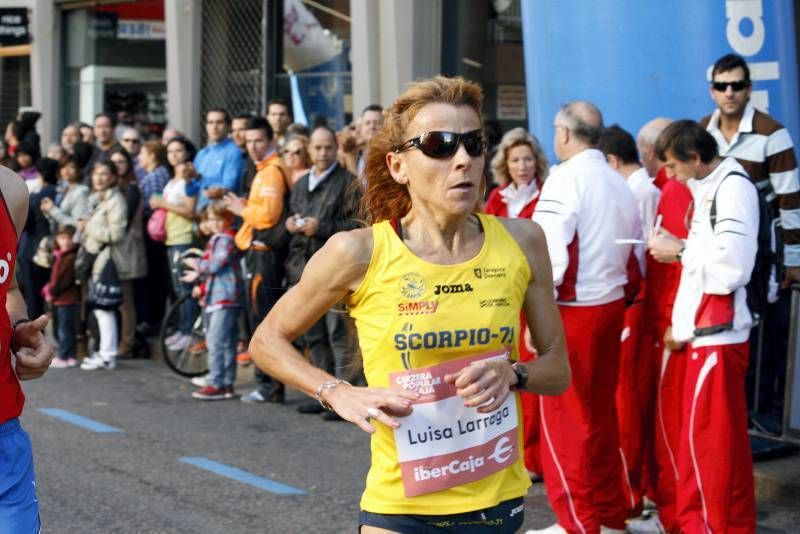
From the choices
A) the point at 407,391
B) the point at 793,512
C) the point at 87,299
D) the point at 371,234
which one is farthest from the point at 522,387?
the point at 87,299

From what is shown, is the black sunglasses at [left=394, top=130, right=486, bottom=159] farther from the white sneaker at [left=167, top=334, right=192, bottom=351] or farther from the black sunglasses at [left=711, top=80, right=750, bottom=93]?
the white sneaker at [left=167, top=334, right=192, bottom=351]

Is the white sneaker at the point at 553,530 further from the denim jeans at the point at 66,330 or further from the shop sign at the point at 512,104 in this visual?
the shop sign at the point at 512,104

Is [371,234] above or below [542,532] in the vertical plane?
above

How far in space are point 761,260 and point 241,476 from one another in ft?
11.2

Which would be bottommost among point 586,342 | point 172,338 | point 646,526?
point 646,526

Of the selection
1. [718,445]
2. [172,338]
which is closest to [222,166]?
[172,338]

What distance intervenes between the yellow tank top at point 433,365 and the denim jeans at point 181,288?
27.2 ft

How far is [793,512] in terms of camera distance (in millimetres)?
7203

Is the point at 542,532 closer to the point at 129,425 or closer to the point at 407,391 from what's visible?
the point at 407,391

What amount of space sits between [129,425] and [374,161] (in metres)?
6.23

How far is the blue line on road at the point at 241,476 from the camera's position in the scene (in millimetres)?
7852

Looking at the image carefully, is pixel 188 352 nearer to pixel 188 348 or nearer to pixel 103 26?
pixel 188 348

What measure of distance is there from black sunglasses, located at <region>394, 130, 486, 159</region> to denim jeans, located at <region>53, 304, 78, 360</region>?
9.56 meters

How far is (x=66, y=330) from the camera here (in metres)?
12.9
